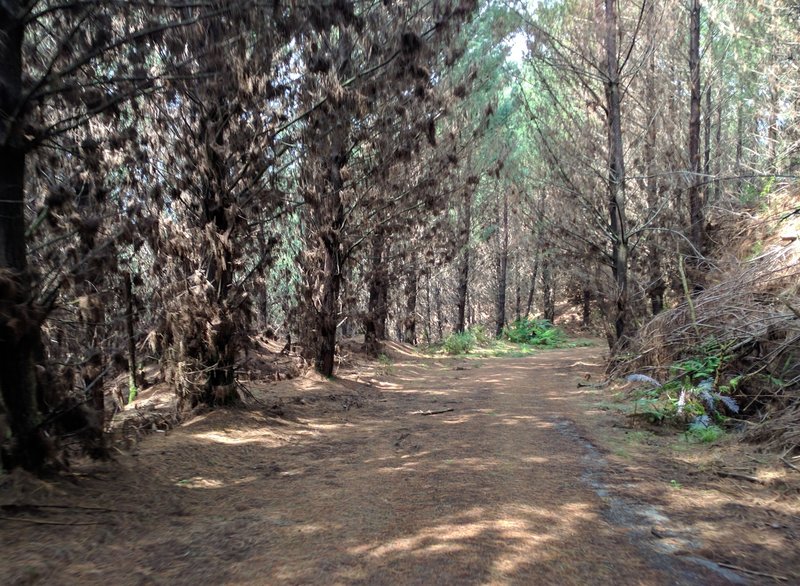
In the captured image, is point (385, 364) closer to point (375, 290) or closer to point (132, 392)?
point (375, 290)

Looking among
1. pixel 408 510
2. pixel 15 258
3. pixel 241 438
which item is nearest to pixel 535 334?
pixel 241 438

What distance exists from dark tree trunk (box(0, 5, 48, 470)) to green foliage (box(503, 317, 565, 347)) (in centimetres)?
2261

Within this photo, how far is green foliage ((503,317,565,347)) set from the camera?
25438 millimetres

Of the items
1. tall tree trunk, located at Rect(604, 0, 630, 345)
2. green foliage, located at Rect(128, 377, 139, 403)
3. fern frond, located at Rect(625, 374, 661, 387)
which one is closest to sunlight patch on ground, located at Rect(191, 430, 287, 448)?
green foliage, located at Rect(128, 377, 139, 403)

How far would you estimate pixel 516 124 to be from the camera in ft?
65.4

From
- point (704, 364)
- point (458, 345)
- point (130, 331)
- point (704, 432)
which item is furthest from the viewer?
point (458, 345)

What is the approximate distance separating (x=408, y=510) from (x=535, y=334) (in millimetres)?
22908

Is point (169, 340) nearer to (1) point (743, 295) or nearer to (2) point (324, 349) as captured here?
(2) point (324, 349)

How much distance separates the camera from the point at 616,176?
12750 millimetres

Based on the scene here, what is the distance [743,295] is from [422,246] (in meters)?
9.46

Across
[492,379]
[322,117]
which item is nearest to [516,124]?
[492,379]

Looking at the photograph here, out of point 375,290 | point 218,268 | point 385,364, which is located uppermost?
point 375,290

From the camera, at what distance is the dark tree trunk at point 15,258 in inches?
169

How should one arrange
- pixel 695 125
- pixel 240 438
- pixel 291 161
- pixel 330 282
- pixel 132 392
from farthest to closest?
pixel 695 125 → pixel 330 282 → pixel 132 392 → pixel 291 161 → pixel 240 438
